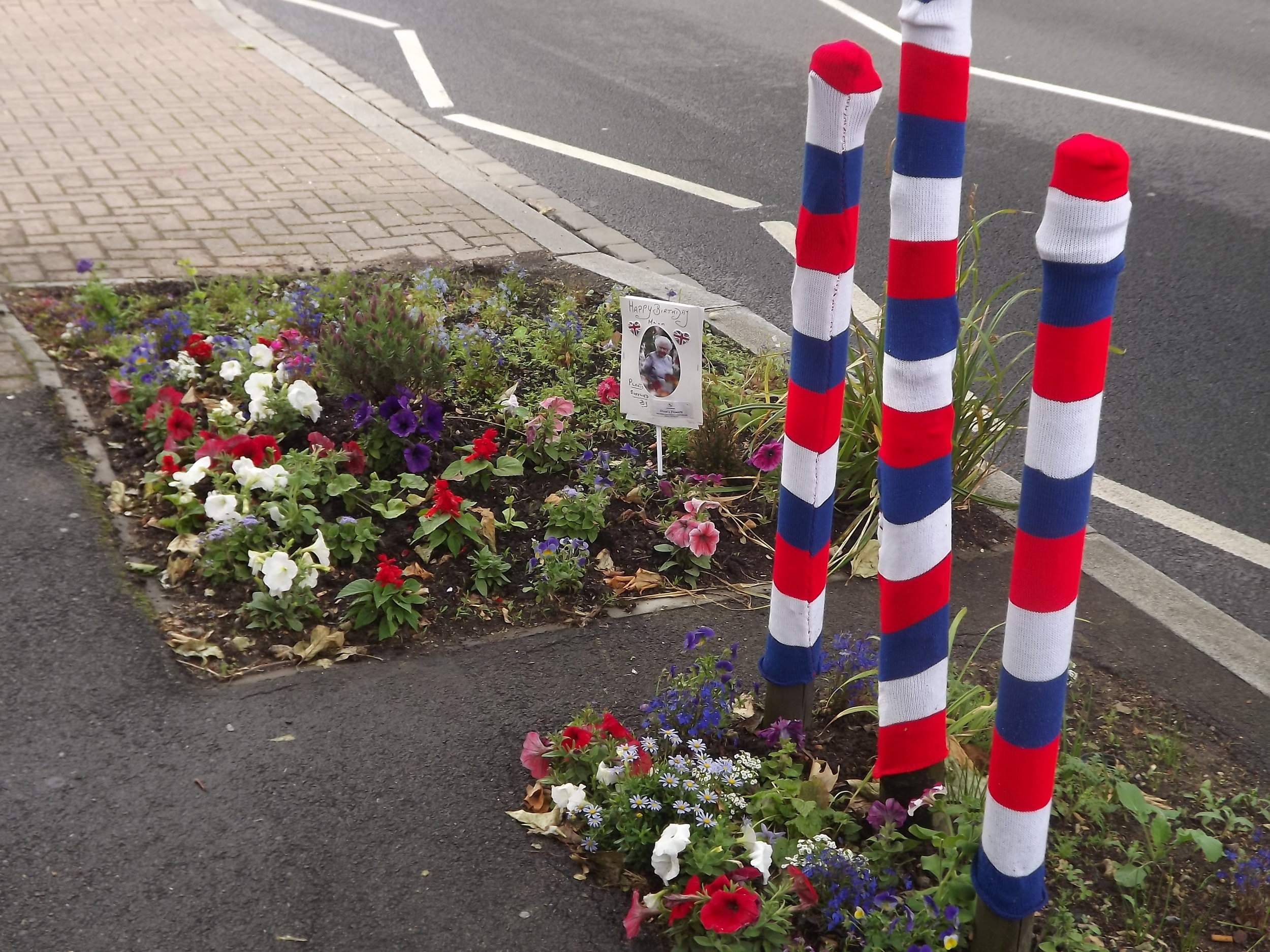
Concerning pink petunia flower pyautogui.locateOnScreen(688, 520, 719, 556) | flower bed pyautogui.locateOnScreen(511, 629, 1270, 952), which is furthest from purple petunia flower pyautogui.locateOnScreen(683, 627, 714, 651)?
pink petunia flower pyautogui.locateOnScreen(688, 520, 719, 556)

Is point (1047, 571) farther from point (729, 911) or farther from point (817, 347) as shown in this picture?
point (729, 911)

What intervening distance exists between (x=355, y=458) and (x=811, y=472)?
1.75m

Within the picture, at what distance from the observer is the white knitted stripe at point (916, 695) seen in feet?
7.35

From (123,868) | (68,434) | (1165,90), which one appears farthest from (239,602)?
(1165,90)

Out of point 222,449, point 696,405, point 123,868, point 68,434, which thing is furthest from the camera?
point 68,434

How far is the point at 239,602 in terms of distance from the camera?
3.22 metres

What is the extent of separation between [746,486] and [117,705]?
204 cm

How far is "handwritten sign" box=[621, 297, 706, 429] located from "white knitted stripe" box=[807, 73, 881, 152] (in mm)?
1068

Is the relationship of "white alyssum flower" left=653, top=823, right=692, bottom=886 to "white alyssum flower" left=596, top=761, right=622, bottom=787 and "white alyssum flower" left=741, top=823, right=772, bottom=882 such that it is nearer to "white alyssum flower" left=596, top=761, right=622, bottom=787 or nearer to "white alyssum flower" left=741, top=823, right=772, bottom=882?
"white alyssum flower" left=741, top=823, right=772, bottom=882

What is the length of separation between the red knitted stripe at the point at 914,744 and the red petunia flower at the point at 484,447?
5.74ft

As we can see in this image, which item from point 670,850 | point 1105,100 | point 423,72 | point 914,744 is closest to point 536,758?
point 670,850

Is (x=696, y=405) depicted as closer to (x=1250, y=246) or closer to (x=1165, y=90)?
(x=1250, y=246)

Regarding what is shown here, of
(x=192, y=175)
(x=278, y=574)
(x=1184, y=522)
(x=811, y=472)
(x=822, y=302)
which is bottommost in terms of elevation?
(x=1184, y=522)

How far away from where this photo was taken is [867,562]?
3.51 meters
